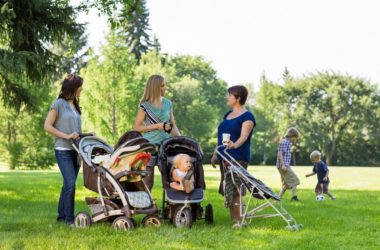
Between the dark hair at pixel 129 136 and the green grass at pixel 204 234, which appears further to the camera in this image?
the dark hair at pixel 129 136

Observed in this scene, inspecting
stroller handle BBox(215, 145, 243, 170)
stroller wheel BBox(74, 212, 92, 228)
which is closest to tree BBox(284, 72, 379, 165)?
stroller handle BBox(215, 145, 243, 170)

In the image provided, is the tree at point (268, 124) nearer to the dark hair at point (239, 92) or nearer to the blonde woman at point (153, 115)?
the dark hair at point (239, 92)

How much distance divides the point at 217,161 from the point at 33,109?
5.95 metres

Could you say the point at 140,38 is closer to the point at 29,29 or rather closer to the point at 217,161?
the point at 29,29

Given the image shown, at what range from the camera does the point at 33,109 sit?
12.3 m

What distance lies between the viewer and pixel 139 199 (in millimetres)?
6793

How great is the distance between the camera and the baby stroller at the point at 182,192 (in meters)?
6.91

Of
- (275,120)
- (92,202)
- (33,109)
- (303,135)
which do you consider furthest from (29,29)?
(275,120)

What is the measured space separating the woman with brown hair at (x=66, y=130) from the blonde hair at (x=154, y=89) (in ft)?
2.81

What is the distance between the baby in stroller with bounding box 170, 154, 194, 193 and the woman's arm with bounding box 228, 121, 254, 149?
56cm

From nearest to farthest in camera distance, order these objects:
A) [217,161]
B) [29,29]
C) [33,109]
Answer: [217,161] → [29,29] → [33,109]

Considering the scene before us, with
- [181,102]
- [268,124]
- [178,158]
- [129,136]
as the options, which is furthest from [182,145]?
[268,124]

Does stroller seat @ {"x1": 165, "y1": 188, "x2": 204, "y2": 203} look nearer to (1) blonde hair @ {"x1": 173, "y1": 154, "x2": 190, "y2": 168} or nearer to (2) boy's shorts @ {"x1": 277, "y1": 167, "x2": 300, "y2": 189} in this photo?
(1) blonde hair @ {"x1": 173, "y1": 154, "x2": 190, "y2": 168}

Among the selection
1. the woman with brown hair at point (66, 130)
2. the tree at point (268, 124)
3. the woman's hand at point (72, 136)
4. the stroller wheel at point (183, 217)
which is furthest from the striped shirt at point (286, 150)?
the tree at point (268, 124)
